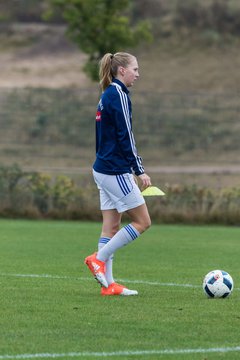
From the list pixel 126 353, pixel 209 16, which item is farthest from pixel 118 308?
pixel 209 16

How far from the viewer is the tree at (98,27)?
36.5 metres

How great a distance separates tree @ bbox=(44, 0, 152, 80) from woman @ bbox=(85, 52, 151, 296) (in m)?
26.4

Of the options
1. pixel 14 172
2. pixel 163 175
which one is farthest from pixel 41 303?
pixel 163 175

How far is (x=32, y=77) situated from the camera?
50469 mm

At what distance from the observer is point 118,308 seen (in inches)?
363

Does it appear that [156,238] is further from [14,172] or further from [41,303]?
Answer: [41,303]

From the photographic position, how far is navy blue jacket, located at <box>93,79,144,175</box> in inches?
388

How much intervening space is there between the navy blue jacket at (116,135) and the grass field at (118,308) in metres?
1.29

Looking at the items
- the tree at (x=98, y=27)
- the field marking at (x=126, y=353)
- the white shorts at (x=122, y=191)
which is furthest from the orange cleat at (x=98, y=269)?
the tree at (x=98, y=27)

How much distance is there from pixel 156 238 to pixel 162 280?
271 inches

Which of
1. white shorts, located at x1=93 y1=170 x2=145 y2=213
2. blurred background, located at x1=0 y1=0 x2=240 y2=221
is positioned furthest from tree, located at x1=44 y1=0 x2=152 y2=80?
white shorts, located at x1=93 y1=170 x2=145 y2=213

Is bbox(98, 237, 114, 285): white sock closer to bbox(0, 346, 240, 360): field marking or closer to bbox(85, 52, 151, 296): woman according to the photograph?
bbox(85, 52, 151, 296): woman

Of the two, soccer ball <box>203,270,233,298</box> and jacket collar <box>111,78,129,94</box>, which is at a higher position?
jacket collar <box>111,78,129,94</box>

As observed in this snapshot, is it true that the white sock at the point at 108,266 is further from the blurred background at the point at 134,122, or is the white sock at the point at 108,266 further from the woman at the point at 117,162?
the blurred background at the point at 134,122
